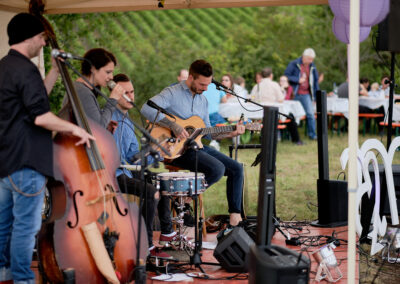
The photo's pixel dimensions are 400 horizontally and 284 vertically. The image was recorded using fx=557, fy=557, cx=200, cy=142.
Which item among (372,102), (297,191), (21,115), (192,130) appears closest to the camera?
(21,115)

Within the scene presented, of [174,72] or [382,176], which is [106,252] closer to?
[382,176]

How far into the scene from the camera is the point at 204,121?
569 cm

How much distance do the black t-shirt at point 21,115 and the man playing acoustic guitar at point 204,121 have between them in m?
2.02

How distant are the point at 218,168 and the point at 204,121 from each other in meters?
0.59

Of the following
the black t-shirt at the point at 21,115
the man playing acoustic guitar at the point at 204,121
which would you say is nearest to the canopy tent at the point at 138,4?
the man playing acoustic guitar at the point at 204,121

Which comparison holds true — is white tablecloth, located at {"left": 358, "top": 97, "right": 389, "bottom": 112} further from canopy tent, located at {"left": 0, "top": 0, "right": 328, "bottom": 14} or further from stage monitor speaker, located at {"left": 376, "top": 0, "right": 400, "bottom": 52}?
stage monitor speaker, located at {"left": 376, "top": 0, "right": 400, "bottom": 52}

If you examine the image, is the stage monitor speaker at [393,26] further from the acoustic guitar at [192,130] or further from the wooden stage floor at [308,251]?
the wooden stage floor at [308,251]

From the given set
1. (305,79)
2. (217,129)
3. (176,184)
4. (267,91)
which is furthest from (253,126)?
(305,79)

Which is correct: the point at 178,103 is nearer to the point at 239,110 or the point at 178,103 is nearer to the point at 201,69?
the point at 201,69

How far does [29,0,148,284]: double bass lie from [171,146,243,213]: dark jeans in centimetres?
175

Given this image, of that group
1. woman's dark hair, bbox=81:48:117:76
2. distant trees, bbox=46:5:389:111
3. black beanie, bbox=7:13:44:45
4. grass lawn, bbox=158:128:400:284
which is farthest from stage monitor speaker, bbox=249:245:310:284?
distant trees, bbox=46:5:389:111

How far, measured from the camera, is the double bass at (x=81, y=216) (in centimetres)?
342

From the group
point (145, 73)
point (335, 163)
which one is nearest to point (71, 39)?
point (145, 73)

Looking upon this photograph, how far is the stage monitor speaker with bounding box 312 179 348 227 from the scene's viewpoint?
19.4ft
